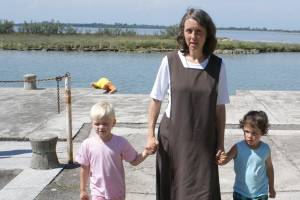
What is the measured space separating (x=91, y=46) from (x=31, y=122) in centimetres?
6456

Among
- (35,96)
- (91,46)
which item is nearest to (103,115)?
(35,96)

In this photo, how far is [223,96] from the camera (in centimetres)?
411

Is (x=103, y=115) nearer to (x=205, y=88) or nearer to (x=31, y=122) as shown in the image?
(x=205, y=88)

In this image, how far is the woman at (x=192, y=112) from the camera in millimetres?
4004

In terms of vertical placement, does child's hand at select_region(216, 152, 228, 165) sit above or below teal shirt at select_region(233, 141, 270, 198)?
above

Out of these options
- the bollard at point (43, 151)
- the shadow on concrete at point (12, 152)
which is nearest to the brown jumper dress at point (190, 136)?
the bollard at point (43, 151)

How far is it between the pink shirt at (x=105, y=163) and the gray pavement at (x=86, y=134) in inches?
76.1

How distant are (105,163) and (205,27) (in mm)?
1318

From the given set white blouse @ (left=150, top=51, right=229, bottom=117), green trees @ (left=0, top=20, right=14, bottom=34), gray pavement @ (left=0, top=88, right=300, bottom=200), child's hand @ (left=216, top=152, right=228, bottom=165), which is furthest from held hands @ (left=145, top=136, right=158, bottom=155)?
green trees @ (left=0, top=20, right=14, bottom=34)

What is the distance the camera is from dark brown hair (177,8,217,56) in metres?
3.99

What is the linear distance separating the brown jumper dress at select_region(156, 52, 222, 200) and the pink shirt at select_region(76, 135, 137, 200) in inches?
13.3

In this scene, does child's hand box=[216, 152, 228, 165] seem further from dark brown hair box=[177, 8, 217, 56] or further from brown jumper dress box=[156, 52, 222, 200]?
dark brown hair box=[177, 8, 217, 56]

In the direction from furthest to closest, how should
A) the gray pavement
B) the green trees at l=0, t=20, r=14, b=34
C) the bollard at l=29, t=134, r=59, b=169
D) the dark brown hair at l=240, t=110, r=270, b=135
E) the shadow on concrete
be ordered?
the green trees at l=0, t=20, r=14, b=34
the shadow on concrete
the bollard at l=29, t=134, r=59, b=169
the gray pavement
the dark brown hair at l=240, t=110, r=270, b=135

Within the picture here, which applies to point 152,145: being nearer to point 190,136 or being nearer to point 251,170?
point 190,136
